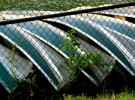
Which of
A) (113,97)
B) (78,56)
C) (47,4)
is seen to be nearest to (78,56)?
(78,56)

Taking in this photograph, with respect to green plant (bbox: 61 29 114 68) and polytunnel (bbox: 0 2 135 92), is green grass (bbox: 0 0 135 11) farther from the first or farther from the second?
green plant (bbox: 61 29 114 68)

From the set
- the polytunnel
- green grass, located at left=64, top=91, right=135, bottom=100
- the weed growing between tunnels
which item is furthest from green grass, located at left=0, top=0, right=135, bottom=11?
green grass, located at left=64, top=91, right=135, bottom=100

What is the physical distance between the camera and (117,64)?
6.40m

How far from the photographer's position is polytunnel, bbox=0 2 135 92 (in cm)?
598

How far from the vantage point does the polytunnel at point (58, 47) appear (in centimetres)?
598

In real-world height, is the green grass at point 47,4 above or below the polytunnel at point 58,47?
below

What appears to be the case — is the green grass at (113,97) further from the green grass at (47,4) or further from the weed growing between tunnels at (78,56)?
the green grass at (47,4)

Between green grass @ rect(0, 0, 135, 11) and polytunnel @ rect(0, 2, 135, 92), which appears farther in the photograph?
green grass @ rect(0, 0, 135, 11)

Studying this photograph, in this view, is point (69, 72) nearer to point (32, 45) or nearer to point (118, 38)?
point (32, 45)

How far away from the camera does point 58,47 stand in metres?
6.41

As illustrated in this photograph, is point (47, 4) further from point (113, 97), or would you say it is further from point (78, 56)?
point (113, 97)

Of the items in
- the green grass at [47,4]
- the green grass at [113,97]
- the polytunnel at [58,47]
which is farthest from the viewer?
the green grass at [47,4]

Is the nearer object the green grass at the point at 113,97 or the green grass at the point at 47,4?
the green grass at the point at 113,97

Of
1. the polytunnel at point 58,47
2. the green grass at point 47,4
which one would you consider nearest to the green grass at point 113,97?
the polytunnel at point 58,47
